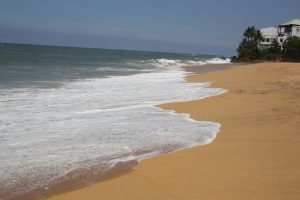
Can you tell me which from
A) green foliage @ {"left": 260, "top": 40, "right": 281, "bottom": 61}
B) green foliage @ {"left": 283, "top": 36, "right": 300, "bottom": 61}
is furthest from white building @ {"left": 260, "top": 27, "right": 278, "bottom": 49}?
green foliage @ {"left": 283, "top": 36, "right": 300, "bottom": 61}

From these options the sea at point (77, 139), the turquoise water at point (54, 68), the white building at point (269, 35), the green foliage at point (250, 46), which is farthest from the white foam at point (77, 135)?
the white building at point (269, 35)

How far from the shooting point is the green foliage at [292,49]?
51.2m

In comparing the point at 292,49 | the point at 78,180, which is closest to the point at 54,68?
the point at 78,180

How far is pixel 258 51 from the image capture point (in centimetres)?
7112

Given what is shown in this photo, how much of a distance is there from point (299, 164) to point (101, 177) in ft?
9.66

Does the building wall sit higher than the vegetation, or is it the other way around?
the building wall

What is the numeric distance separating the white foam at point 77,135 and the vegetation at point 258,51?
45.7 m

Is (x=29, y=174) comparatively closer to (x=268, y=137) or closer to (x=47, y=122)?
(x=47, y=122)

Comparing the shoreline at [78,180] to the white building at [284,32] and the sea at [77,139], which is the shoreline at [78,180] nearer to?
the sea at [77,139]

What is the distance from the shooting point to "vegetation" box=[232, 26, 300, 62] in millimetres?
53541

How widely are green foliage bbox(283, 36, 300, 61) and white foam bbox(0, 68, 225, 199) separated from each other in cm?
4368

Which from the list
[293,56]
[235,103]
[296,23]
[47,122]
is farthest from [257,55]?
[47,122]

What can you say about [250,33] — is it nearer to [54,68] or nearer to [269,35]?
[269,35]

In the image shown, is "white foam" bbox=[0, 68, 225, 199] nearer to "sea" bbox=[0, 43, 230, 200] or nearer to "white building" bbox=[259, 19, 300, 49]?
"sea" bbox=[0, 43, 230, 200]
